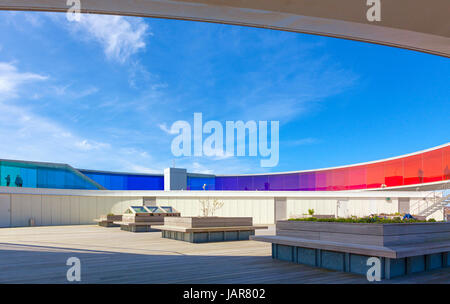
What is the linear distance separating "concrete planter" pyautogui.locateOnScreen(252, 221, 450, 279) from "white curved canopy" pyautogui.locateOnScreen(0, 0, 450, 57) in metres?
3.66

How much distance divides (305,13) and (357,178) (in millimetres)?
24206

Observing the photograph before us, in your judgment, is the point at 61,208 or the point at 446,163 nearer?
the point at 446,163

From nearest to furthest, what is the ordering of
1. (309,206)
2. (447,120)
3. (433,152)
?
(433,152) < (309,206) < (447,120)

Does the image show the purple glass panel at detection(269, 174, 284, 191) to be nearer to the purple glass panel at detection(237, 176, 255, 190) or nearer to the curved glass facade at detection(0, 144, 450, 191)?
the curved glass facade at detection(0, 144, 450, 191)

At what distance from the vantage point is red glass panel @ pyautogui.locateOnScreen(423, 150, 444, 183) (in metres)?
21.5

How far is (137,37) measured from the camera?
2891cm

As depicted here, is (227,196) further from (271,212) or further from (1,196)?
(1,196)

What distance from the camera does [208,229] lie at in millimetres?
13727

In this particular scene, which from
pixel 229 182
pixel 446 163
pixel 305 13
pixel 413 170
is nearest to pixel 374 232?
pixel 305 13

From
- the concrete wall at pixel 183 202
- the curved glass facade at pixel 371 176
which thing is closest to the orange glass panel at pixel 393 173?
the curved glass facade at pixel 371 176

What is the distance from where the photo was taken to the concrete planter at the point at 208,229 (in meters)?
13.8

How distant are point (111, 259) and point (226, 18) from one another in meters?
6.72

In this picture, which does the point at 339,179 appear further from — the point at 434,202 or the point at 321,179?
the point at 434,202
